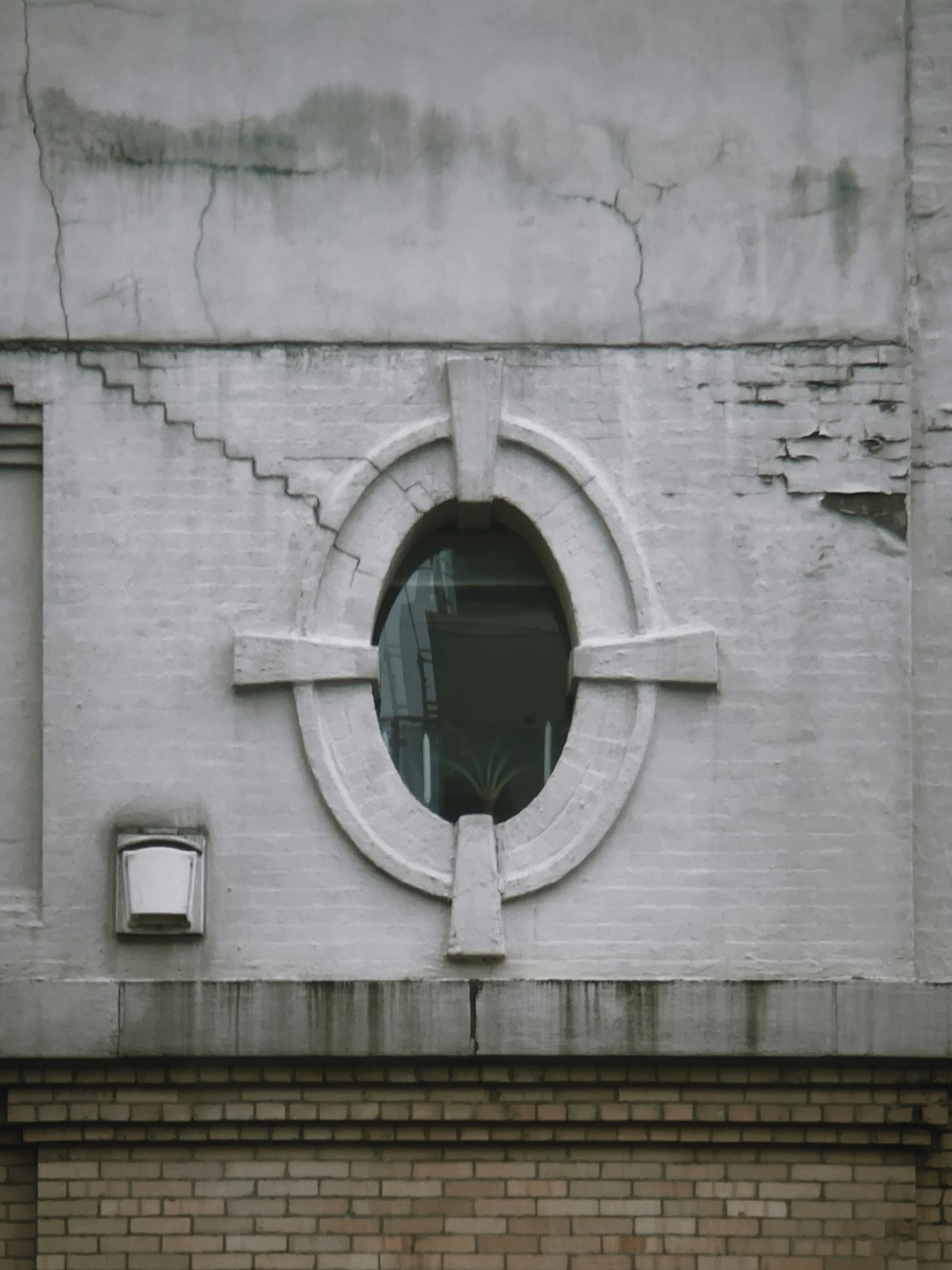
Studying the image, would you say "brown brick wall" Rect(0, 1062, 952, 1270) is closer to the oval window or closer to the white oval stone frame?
the white oval stone frame

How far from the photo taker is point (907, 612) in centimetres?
719

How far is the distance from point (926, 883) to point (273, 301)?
351cm

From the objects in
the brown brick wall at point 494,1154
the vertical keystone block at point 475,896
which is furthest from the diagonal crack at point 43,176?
the brown brick wall at point 494,1154

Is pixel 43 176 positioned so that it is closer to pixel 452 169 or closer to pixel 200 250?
pixel 200 250

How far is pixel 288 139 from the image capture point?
24.2 feet

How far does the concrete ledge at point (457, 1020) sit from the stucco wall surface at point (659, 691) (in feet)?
0.44

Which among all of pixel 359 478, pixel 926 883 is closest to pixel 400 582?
pixel 359 478

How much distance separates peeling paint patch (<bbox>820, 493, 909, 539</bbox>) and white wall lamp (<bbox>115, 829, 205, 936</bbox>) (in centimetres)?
285

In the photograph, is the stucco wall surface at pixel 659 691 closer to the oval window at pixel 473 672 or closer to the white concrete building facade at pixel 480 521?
the white concrete building facade at pixel 480 521

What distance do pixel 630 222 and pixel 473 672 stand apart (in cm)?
195

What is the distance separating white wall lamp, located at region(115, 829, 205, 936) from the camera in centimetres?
689

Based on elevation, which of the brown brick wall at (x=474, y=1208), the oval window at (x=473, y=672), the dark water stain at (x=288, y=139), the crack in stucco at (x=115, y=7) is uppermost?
the crack in stucco at (x=115, y=7)

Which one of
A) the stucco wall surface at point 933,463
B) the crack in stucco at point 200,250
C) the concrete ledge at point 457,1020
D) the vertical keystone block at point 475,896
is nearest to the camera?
the concrete ledge at point 457,1020

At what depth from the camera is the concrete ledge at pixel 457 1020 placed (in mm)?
6840
